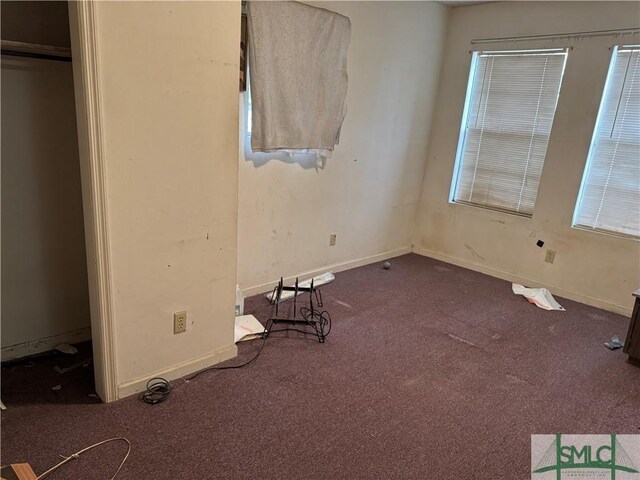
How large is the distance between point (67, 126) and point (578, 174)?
3.60m

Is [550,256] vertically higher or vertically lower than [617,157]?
lower

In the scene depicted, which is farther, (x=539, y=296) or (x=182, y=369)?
(x=539, y=296)

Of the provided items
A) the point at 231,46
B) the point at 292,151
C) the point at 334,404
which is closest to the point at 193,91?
the point at 231,46

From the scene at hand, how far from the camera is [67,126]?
2109 mm

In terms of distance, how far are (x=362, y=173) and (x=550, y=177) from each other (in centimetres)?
158

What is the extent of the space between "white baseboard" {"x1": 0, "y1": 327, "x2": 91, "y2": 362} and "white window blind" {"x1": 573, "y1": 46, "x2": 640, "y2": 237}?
3742 mm

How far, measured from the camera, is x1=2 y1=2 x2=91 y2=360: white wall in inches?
76.7

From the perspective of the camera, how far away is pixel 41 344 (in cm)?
227

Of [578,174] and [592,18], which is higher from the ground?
[592,18]

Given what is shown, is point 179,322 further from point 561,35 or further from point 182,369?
point 561,35

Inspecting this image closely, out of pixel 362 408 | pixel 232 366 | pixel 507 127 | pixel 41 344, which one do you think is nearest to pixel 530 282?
pixel 507 127

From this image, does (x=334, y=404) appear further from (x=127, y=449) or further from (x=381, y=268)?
(x=381, y=268)

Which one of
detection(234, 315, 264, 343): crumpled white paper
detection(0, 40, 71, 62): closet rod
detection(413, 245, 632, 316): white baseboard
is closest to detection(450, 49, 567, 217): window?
detection(413, 245, 632, 316): white baseboard

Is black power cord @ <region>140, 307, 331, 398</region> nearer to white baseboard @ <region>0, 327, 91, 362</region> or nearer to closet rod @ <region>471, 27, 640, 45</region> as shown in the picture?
white baseboard @ <region>0, 327, 91, 362</region>
